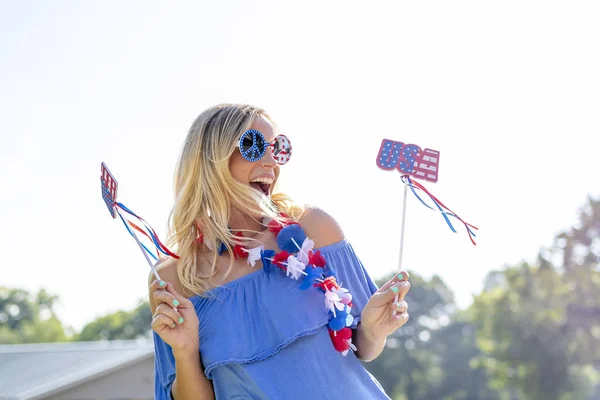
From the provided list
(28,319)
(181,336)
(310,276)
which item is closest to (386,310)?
(310,276)

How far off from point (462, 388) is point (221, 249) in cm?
4485

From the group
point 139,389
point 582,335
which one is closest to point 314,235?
point 139,389

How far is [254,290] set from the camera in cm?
256

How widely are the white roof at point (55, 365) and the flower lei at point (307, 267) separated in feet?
23.1

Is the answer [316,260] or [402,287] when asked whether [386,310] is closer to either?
[402,287]

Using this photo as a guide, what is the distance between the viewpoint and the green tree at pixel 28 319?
147 feet

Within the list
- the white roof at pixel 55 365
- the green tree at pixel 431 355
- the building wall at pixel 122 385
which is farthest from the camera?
the green tree at pixel 431 355

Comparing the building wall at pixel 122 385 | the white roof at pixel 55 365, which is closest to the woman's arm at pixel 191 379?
the white roof at pixel 55 365

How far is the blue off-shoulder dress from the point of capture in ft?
7.77

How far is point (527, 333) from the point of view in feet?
86.5

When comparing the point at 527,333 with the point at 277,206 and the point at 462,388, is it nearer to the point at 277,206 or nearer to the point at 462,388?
the point at 462,388

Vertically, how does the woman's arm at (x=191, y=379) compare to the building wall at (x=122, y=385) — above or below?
above

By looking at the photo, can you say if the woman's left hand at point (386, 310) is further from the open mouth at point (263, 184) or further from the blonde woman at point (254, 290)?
the open mouth at point (263, 184)

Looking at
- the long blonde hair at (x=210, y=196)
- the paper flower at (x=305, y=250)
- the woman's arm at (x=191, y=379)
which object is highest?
the long blonde hair at (x=210, y=196)
